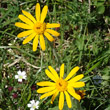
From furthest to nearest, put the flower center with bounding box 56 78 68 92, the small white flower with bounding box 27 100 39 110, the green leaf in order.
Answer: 1. the green leaf
2. the small white flower with bounding box 27 100 39 110
3. the flower center with bounding box 56 78 68 92

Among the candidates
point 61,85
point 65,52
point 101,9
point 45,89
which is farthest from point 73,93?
point 101,9

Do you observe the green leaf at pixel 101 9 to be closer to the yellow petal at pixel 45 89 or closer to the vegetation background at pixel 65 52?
the vegetation background at pixel 65 52

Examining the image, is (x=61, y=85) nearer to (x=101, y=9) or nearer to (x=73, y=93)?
(x=73, y=93)

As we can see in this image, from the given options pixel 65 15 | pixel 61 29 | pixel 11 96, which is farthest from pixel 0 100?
pixel 65 15

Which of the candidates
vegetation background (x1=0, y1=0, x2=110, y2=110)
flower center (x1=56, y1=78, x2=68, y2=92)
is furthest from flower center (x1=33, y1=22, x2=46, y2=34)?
vegetation background (x1=0, y1=0, x2=110, y2=110)

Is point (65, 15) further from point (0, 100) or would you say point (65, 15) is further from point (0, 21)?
point (0, 100)

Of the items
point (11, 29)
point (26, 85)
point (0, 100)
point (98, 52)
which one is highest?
point (11, 29)

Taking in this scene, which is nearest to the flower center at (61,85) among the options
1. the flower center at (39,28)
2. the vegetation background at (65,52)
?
the flower center at (39,28)

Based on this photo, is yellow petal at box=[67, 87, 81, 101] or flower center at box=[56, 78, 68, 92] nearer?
yellow petal at box=[67, 87, 81, 101]

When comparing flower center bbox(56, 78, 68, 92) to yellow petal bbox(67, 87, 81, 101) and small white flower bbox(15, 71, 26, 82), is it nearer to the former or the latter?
yellow petal bbox(67, 87, 81, 101)
